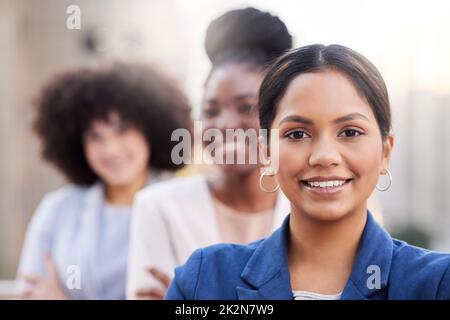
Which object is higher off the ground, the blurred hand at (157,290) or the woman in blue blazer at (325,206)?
the woman in blue blazer at (325,206)

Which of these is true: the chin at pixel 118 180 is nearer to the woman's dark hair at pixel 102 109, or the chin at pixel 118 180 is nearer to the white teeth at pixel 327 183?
the woman's dark hair at pixel 102 109

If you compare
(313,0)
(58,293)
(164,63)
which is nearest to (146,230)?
(58,293)

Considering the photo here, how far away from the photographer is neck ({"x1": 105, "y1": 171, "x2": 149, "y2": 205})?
201cm

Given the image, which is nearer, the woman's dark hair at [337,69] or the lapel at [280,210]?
the woman's dark hair at [337,69]

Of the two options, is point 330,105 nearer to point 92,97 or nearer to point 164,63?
point 164,63

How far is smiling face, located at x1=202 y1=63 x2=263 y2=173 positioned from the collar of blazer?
0.39 metres

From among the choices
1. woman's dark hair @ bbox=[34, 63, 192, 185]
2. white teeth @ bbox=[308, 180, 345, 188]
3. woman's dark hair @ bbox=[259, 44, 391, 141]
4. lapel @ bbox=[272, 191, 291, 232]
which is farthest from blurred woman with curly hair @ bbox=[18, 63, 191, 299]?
white teeth @ bbox=[308, 180, 345, 188]

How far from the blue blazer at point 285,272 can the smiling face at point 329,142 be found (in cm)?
11

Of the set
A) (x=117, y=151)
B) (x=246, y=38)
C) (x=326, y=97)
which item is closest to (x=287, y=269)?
(x=326, y=97)

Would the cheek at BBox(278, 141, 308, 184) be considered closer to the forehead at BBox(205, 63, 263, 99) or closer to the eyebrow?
the eyebrow

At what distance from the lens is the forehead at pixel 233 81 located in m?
1.78

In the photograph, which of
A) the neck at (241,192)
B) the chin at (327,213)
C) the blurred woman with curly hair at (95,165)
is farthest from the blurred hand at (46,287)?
the chin at (327,213)

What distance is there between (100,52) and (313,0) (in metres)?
0.62

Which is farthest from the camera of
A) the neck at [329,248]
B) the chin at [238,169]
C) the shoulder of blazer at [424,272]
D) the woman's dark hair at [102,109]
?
the woman's dark hair at [102,109]
